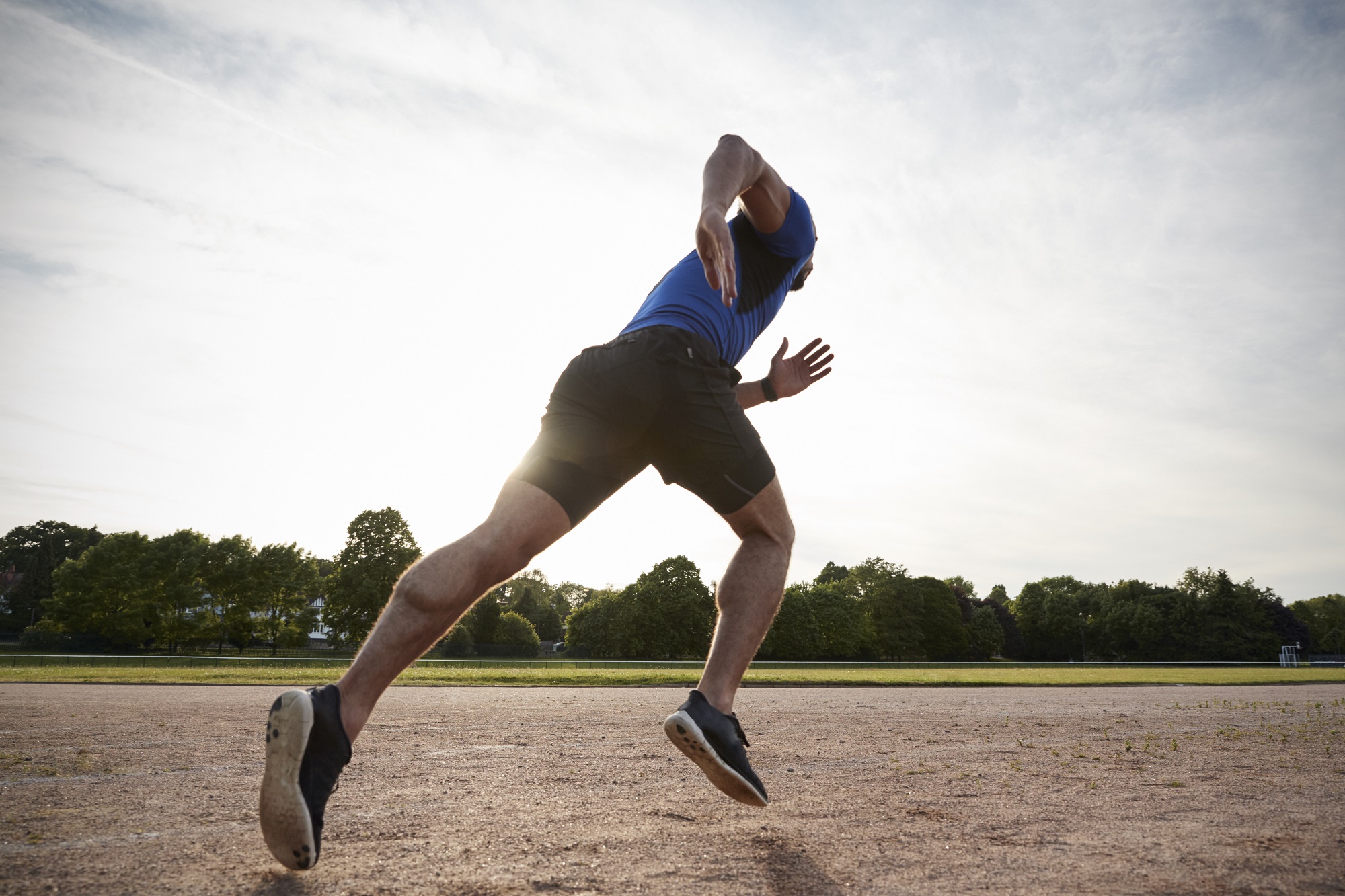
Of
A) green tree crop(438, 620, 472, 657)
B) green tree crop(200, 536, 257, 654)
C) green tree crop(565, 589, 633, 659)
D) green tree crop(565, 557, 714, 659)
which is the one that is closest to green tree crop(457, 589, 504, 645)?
green tree crop(565, 589, 633, 659)

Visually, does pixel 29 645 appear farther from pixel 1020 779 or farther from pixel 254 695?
pixel 1020 779

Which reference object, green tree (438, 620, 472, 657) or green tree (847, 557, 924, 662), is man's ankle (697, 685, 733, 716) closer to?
green tree (438, 620, 472, 657)

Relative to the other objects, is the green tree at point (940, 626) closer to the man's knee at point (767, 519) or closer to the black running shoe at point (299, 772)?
the man's knee at point (767, 519)

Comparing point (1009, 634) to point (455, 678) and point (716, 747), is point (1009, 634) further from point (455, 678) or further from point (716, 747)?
point (716, 747)

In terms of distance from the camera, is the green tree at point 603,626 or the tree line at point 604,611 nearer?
the tree line at point 604,611

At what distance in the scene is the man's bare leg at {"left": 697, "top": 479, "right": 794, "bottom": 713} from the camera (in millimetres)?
2320

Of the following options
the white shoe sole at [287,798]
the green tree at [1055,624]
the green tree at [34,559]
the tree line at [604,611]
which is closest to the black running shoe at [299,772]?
the white shoe sole at [287,798]

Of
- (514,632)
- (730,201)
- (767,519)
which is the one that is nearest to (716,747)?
(767,519)

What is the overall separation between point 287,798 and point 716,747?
1008 millimetres

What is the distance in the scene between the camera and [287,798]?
5.60 ft

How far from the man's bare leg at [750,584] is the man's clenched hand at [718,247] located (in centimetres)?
63

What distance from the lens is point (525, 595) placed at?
8856cm

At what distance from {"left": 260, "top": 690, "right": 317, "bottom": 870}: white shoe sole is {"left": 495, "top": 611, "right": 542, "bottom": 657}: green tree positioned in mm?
64337

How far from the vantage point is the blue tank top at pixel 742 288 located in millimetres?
2320
